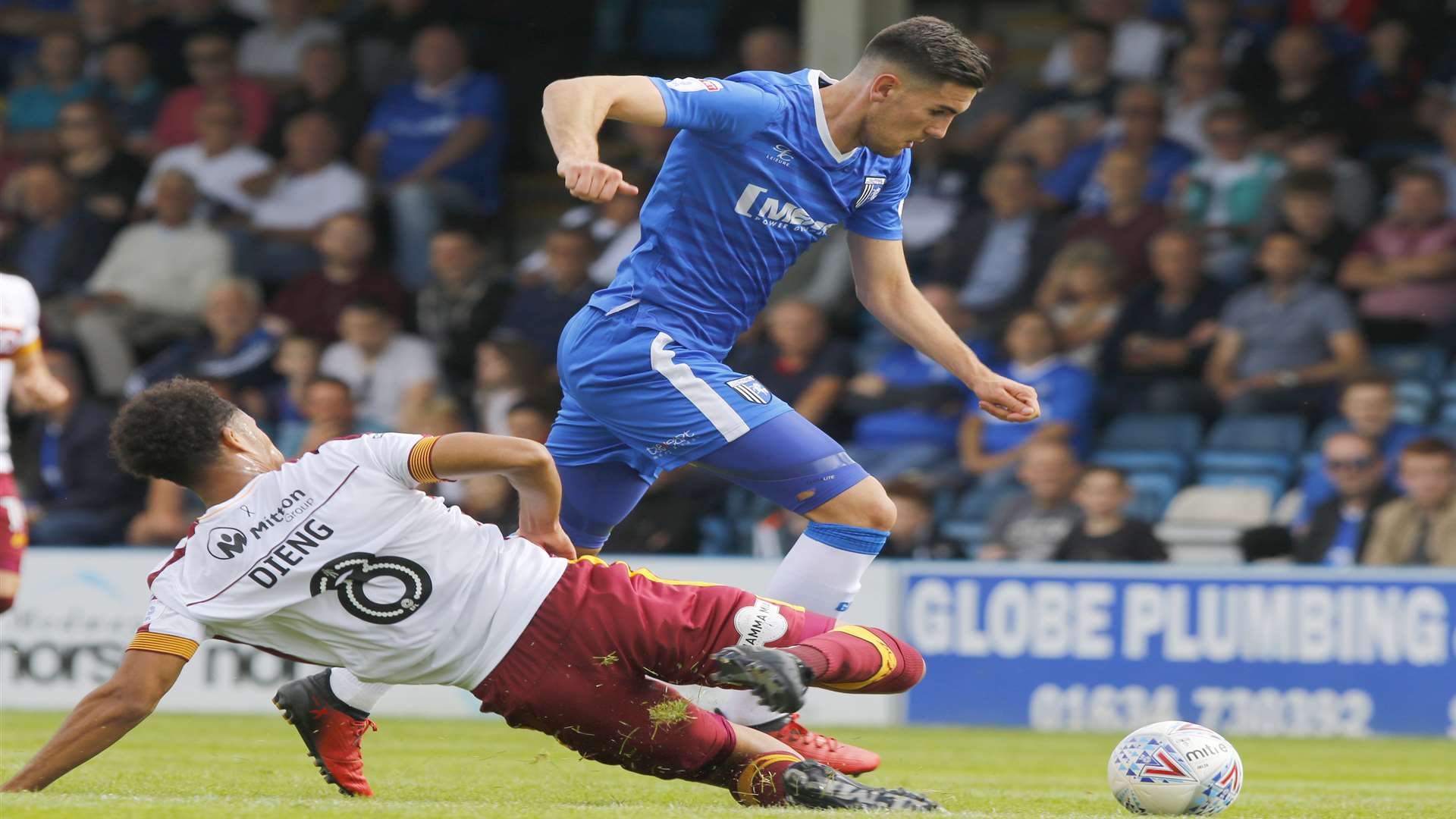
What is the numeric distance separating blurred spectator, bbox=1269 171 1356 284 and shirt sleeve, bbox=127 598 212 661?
905 cm

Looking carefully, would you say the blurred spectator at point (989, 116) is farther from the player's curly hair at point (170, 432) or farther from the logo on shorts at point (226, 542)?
the logo on shorts at point (226, 542)

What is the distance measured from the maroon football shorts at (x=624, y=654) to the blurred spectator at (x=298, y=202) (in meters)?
10.3

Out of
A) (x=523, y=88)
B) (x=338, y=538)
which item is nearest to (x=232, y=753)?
(x=338, y=538)

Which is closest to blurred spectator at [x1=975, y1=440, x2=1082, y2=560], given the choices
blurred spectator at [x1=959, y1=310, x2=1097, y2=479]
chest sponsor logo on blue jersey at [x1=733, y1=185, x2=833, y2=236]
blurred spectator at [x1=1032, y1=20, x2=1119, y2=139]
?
blurred spectator at [x1=959, y1=310, x2=1097, y2=479]

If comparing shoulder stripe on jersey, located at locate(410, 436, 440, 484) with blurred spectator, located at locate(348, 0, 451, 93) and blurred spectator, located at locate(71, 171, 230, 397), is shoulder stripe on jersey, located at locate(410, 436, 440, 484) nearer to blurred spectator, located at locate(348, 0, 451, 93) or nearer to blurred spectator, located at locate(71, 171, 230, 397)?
blurred spectator, located at locate(71, 171, 230, 397)

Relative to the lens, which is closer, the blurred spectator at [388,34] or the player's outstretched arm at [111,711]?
the player's outstretched arm at [111,711]

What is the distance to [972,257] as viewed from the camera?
13242 mm

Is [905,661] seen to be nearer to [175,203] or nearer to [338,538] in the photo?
[338,538]

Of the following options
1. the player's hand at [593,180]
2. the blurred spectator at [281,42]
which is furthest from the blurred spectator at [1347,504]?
the blurred spectator at [281,42]

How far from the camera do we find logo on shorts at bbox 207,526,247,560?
4637 millimetres

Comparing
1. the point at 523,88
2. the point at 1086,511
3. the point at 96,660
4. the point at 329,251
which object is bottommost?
the point at 96,660

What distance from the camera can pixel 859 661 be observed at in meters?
4.73

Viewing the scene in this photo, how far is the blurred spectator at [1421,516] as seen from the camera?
10.6 metres

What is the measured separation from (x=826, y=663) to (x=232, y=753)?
3951mm
